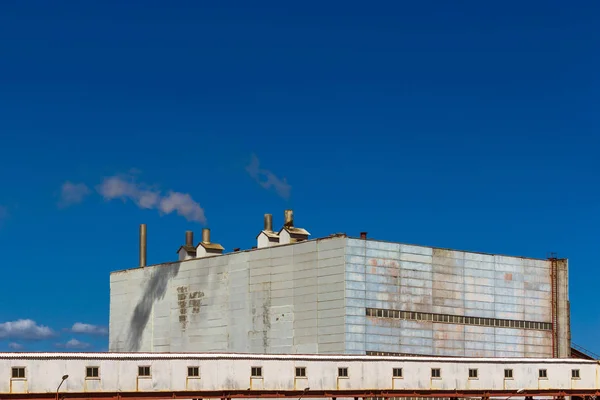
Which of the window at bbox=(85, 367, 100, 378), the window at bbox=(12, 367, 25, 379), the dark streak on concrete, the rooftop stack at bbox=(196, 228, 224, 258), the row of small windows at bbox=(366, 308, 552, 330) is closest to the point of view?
the window at bbox=(12, 367, 25, 379)

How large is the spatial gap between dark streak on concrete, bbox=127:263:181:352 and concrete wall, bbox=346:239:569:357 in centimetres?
2871

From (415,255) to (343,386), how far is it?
3569 cm

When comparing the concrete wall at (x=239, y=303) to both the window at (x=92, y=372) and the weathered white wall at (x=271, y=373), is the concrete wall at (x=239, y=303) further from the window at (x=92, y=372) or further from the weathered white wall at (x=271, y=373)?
the window at (x=92, y=372)

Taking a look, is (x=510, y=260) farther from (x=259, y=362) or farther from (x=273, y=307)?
(x=259, y=362)

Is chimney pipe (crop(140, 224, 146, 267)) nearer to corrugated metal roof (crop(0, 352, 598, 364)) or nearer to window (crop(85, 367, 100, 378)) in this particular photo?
corrugated metal roof (crop(0, 352, 598, 364))

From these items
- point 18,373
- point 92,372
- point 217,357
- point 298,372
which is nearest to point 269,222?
point 298,372

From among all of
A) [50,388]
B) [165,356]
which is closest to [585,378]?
[165,356]

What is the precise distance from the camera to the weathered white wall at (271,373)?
2357 inches

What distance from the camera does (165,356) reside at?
6328 cm

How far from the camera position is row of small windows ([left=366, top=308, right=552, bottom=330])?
10062 cm

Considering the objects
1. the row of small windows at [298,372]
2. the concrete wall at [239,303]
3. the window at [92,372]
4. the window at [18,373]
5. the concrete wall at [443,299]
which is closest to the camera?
the window at [18,373]

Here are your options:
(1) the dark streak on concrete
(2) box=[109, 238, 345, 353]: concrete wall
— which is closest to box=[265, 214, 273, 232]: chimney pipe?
(2) box=[109, 238, 345, 353]: concrete wall

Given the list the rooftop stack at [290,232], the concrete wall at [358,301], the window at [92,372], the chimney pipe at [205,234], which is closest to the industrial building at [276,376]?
the window at [92,372]

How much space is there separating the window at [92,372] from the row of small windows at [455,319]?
4245 centimetres
